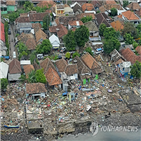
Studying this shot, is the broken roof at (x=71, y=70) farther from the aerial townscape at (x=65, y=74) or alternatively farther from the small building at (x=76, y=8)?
the small building at (x=76, y=8)

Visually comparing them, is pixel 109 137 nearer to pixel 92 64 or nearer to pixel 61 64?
pixel 92 64

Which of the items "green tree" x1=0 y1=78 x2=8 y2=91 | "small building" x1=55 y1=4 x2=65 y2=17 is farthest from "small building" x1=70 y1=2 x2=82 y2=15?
"green tree" x1=0 y1=78 x2=8 y2=91

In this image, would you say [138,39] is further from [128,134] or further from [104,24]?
[128,134]

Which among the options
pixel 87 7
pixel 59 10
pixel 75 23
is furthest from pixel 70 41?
pixel 87 7

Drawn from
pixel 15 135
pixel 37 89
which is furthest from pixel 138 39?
pixel 15 135

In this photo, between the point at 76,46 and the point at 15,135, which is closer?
the point at 15,135

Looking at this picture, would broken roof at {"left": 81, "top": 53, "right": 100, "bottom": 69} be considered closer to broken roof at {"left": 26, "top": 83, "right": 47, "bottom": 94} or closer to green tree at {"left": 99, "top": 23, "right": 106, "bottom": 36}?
broken roof at {"left": 26, "top": 83, "right": 47, "bottom": 94}
